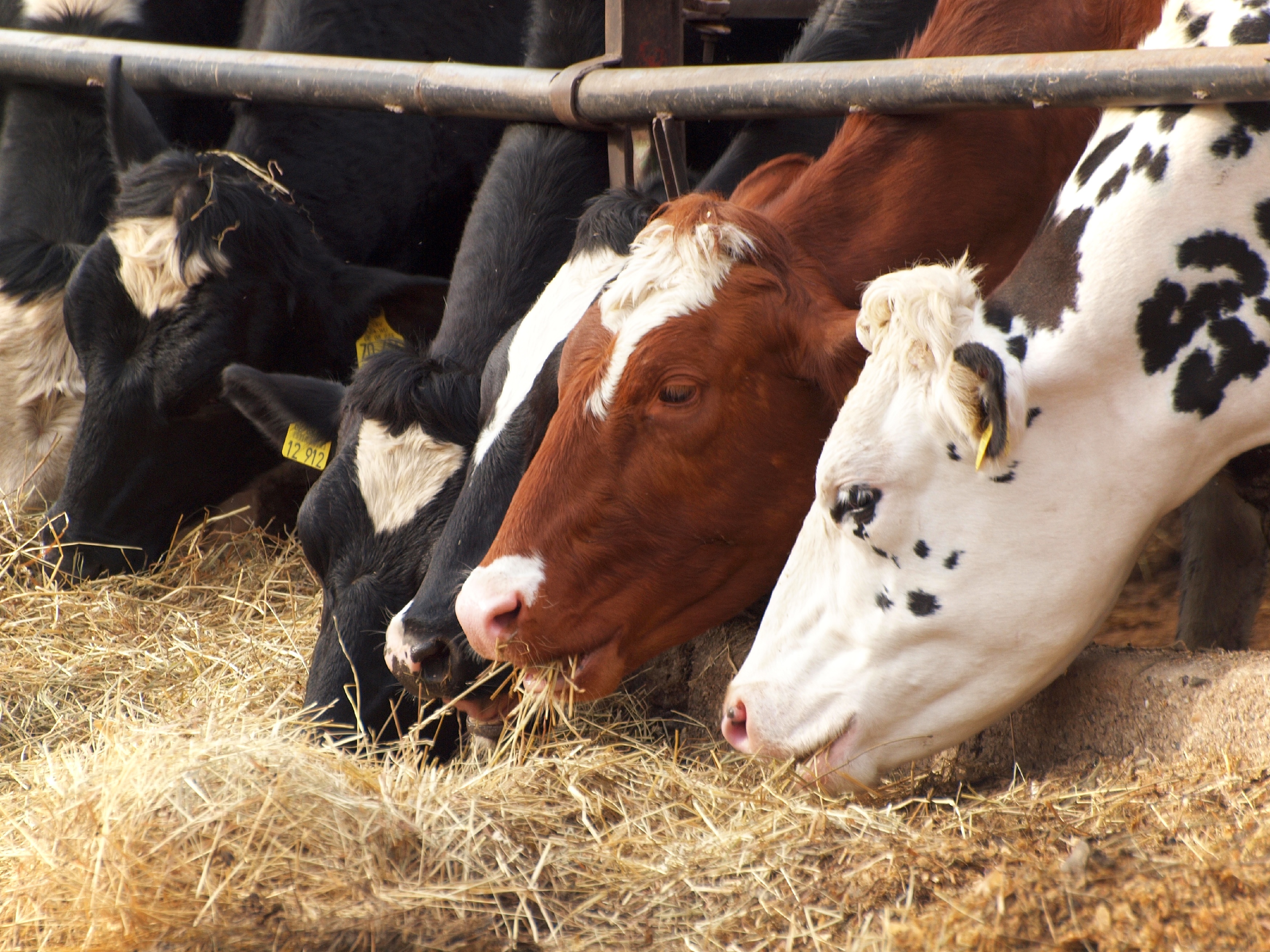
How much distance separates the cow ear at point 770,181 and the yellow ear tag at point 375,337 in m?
1.51

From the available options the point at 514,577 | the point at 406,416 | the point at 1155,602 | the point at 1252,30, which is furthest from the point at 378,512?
the point at 1155,602

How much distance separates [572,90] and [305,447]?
4.36 feet

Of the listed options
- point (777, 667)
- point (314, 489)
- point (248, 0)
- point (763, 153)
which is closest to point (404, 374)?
point (314, 489)

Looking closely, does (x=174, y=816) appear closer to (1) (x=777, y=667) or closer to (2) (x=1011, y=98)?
(1) (x=777, y=667)

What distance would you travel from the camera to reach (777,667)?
242 cm

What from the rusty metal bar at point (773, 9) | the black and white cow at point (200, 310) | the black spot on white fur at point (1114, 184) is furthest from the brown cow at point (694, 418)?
the rusty metal bar at point (773, 9)

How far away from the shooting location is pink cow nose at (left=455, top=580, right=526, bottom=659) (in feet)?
8.36

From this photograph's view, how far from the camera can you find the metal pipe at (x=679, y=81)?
2.29 m

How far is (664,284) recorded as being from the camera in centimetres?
266

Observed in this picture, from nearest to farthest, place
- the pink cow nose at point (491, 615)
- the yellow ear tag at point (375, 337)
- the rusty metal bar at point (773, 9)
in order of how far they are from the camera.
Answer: the pink cow nose at point (491, 615) → the yellow ear tag at point (375, 337) → the rusty metal bar at point (773, 9)

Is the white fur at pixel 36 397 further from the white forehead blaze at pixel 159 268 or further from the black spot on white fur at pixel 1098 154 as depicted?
the black spot on white fur at pixel 1098 154

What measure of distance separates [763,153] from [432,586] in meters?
1.57

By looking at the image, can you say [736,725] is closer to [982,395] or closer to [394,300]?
[982,395]

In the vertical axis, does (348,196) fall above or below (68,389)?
above
